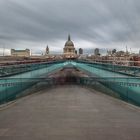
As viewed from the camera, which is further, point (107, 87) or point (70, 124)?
point (107, 87)

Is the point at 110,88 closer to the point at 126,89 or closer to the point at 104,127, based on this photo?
the point at 126,89

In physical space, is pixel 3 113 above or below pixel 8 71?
below

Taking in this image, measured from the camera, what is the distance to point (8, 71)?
15578 mm

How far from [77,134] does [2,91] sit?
21.4ft

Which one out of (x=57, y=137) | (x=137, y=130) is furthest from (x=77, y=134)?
(x=137, y=130)

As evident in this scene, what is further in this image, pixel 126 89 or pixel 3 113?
pixel 126 89

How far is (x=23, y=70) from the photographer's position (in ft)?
63.3

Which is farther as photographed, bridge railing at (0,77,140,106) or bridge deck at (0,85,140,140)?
bridge railing at (0,77,140,106)

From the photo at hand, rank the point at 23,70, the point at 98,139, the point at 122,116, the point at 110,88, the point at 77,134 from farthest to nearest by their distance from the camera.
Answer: the point at 23,70, the point at 110,88, the point at 122,116, the point at 77,134, the point at 98,139

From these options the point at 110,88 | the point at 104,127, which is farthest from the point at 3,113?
the point at 110,88

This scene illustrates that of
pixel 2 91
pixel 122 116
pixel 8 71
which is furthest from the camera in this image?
pixel 8 71

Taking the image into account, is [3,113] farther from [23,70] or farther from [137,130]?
[23,70]

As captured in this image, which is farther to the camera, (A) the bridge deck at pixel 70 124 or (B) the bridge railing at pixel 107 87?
(B) the bridge railing at pixel 107 87

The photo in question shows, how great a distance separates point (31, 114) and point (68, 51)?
179603mm
